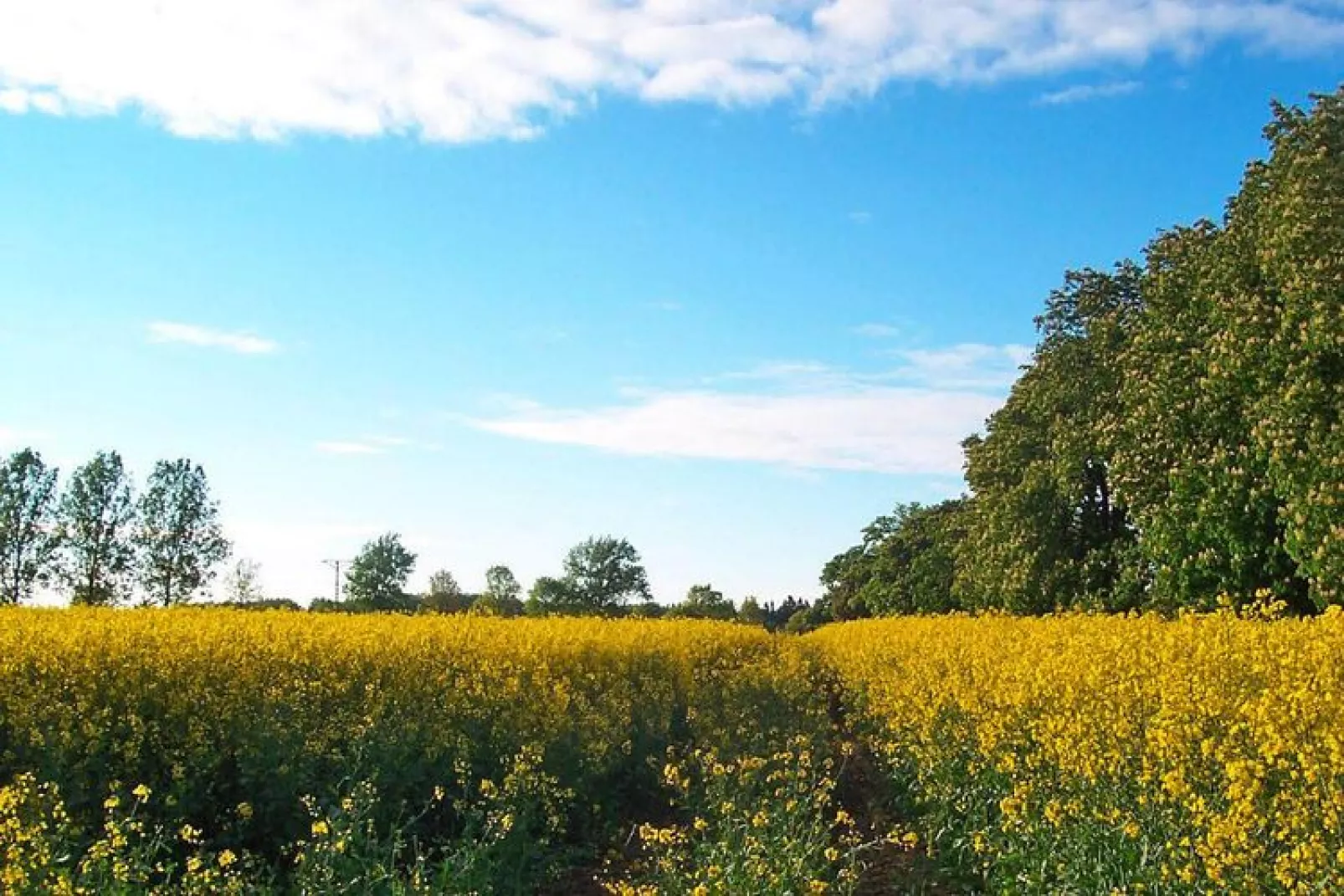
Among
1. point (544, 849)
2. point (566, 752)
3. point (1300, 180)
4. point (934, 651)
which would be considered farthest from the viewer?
point (1300, 180)

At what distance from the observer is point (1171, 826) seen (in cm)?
652

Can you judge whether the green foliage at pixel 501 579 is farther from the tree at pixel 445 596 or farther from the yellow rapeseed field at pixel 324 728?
the yellow rapeseed field at pixel 324 728

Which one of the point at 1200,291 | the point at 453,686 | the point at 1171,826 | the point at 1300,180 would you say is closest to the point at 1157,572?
the point at 1200,291

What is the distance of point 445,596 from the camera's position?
235 ft

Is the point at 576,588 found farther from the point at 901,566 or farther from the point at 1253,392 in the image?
the point at 1253,392

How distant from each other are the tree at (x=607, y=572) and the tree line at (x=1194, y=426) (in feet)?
213

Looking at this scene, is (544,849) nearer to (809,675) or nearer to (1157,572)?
(809,675)

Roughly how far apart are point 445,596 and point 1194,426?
171ft

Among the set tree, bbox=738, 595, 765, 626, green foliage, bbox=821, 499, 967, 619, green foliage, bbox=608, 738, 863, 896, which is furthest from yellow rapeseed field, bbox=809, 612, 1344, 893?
tree, bbox=738, 595, 765, 626

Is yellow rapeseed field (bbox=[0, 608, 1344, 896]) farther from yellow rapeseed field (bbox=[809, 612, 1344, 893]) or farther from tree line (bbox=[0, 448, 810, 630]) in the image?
tree line (bbox=[0, 448, 810, 630])

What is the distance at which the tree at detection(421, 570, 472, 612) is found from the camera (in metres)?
65.0

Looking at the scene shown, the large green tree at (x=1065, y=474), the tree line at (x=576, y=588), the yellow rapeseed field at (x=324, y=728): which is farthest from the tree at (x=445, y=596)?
the yellow rapeseed field at (x=324, y=728)

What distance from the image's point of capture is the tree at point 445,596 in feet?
213

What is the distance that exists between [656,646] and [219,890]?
11597mm
